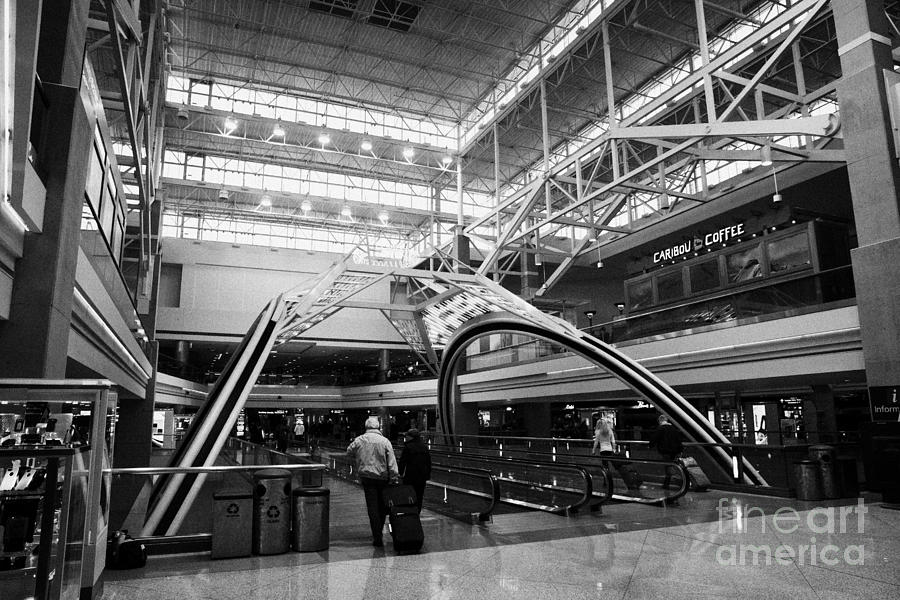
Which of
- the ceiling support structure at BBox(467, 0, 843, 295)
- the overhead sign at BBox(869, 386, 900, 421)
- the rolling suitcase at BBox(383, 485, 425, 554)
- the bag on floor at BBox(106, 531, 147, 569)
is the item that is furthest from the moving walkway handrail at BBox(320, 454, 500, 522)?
the ceiling support structure at BBox(467, 0, 843, 295)

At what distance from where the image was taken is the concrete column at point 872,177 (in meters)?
11.7

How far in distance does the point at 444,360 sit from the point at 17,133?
79.9 ft

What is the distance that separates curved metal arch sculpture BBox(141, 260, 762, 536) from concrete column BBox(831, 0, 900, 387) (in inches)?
139

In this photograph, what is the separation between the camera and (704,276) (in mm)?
22812

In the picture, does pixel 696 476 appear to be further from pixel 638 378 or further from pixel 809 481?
pixel 638 378

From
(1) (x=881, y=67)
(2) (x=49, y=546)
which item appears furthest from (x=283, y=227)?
(2) (x=49, y=546)

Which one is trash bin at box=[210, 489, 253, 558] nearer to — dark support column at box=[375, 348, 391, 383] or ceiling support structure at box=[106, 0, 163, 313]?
ceiling support structure at box=[106, 0, 163, 313]

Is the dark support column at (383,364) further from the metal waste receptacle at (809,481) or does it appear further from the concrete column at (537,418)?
the metal waste receptacle at (809,481)

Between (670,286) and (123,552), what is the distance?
22132mm

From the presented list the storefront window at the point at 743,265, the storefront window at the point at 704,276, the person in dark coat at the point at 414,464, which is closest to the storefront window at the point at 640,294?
the storefront window at the point at 704,276

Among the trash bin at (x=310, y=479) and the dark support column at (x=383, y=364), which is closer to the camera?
the trash bin at (x=310, y=479)

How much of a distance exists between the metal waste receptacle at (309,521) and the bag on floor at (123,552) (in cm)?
167

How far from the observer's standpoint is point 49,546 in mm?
4289

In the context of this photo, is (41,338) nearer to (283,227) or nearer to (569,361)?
(569,361)
